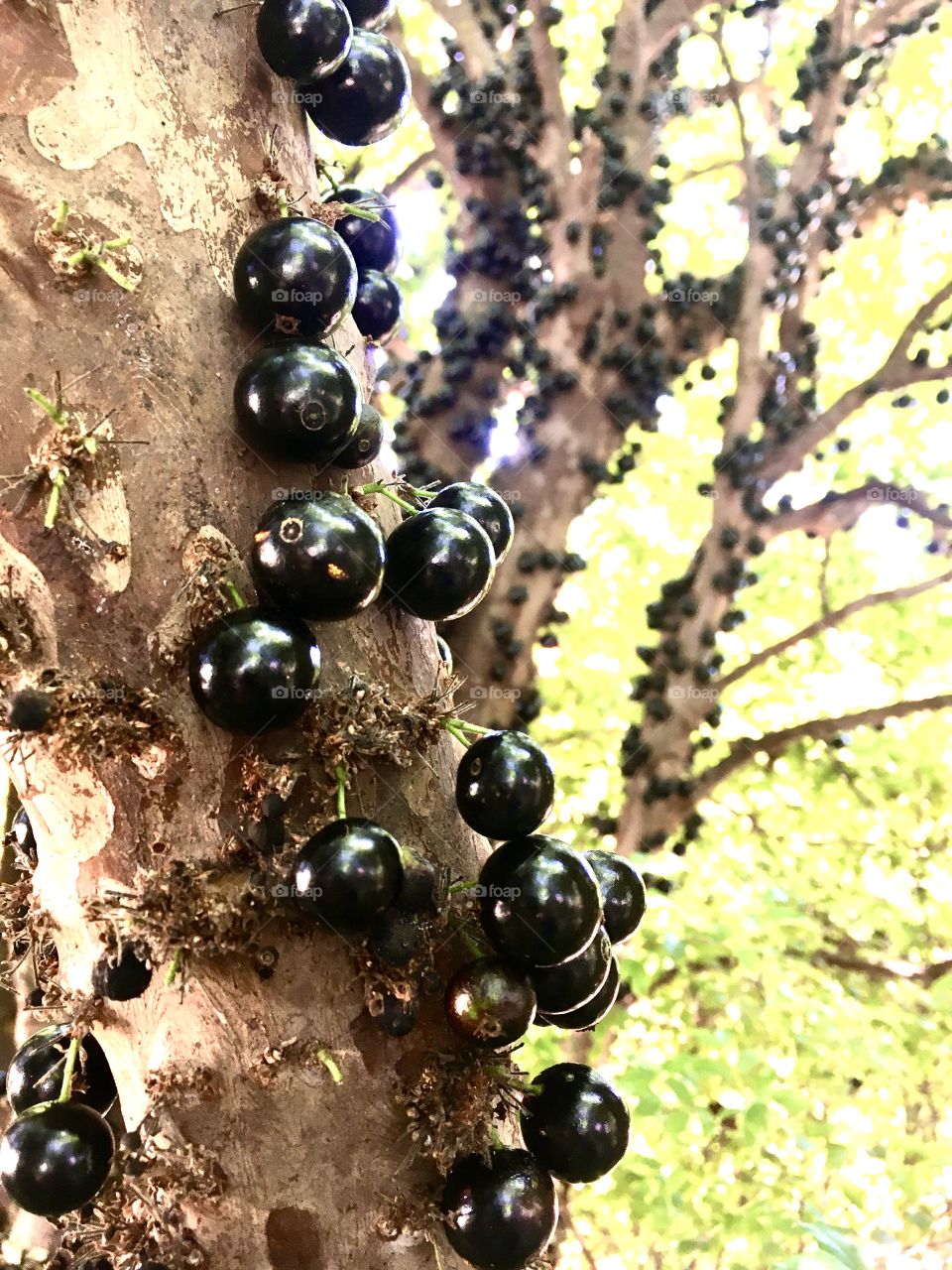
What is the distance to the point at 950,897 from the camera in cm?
434

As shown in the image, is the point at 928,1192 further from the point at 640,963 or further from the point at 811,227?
the point at 811,227

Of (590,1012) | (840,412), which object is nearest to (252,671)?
(590,1012)

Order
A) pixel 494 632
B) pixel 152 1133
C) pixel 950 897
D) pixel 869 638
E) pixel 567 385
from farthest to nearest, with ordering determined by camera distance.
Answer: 1. pixel 869 638
2. pixel 950 897
3. pixel 567 385
4. pixel 494 632
5. pixel 152 1133

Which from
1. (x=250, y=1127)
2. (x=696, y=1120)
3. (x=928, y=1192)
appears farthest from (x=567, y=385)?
(x=928, y=1192)

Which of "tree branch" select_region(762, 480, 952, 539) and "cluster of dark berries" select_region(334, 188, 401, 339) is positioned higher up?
"tree branch" select_region(762, 480, 952, 539)

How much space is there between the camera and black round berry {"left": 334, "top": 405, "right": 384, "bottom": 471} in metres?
0.97

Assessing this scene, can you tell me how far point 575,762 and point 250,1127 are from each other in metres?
3.65

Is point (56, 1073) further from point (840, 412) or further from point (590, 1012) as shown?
point (840, 412)

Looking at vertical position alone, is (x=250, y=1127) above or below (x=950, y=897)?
below

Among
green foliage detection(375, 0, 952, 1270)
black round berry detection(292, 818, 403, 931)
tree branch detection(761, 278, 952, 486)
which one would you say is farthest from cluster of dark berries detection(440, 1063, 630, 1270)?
tree branch detection(761, 278, 952, 486)

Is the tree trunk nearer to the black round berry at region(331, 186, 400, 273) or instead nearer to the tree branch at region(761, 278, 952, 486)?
the black round berry at region(331, 186, 400, 273)

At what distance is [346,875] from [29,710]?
0.27 meters

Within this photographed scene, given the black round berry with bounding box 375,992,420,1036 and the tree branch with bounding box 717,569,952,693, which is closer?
the black round berry with bounding box 375,992,420,1036

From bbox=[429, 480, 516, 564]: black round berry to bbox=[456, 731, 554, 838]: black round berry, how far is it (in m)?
0.27
